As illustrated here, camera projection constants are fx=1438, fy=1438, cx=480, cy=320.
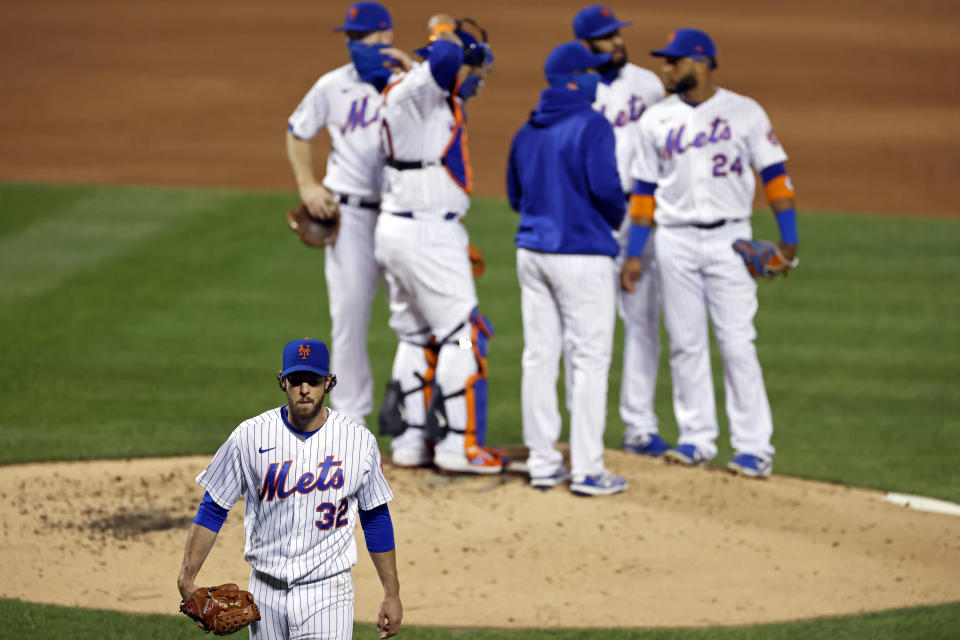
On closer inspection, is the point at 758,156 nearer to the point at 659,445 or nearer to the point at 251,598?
the point at 659,445

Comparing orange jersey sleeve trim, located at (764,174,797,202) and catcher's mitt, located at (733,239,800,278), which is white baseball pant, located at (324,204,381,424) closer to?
catcher's mitt, located at (733,239,800,278)

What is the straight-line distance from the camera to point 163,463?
7.50 metres

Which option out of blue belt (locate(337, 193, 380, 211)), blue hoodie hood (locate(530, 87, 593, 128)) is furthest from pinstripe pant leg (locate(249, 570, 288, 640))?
blue belt (locate(337, 193, 380, 211))

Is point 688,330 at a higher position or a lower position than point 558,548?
higher

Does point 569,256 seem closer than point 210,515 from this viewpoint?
No

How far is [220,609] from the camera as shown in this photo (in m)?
3.86

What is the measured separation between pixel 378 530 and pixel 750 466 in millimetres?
3577

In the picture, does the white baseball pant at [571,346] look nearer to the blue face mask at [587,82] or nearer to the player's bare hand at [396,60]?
the blue face mask at [587,82]

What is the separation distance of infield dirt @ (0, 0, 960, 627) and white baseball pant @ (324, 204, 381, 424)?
0.72 metres

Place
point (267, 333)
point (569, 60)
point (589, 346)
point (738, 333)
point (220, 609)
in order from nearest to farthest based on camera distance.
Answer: point (220, 609), point (569, 60), point (589, 346), point (738, 333), point (267, 333)

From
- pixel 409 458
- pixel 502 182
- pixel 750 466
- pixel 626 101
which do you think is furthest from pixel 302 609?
pixel 502 182

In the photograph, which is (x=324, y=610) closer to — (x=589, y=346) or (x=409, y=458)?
(x=589, y=346)

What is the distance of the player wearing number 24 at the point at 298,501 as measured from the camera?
401 centimetres

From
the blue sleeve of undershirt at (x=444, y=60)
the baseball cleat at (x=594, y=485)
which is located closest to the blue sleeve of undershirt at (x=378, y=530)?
the baseball cleat at (x=594, y=485)
